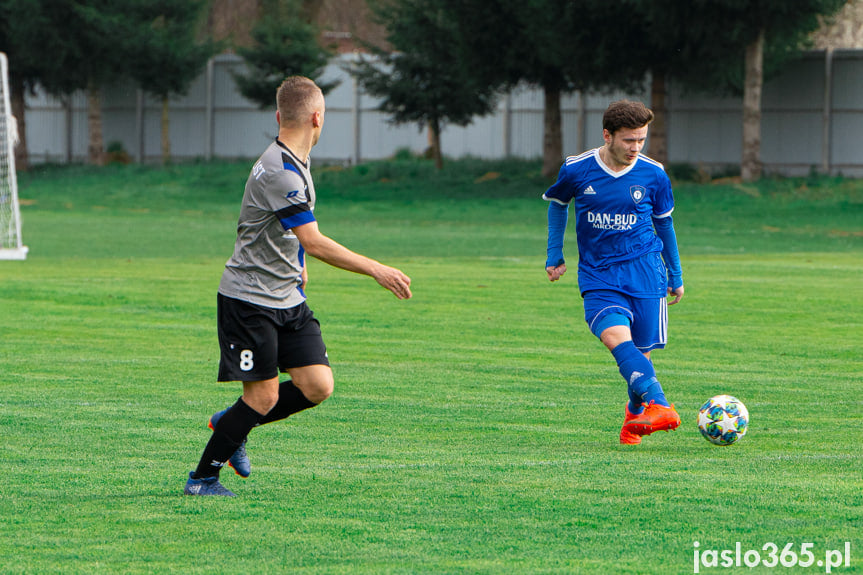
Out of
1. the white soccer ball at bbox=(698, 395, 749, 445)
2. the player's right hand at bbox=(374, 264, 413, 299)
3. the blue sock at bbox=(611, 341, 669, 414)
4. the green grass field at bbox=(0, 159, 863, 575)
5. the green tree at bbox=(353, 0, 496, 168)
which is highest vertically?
the green tree at bbox=(353, 0, 496, 168)

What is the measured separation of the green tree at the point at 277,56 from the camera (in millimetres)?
44906

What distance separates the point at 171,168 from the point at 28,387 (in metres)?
39.0

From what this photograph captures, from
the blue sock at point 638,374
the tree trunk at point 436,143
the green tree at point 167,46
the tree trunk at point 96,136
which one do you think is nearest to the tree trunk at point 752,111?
the tree trunk at point 436,143

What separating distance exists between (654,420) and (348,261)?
212 centimetres

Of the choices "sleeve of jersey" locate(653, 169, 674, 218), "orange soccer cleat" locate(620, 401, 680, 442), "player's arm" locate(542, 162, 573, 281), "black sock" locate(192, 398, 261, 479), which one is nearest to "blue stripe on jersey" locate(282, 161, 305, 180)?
"black sock" locate(192, 398, 261, 479)

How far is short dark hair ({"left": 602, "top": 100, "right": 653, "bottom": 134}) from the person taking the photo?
24.4 feet

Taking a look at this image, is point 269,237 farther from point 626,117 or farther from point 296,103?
point 626,117

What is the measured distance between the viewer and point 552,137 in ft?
133

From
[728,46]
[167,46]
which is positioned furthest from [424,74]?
[728,46]

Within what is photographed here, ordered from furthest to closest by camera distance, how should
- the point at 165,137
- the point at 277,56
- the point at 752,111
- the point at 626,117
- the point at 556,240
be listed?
the point at 165,137, the point at 277,56, the point at 752,111, the point at 556,240, the point at 626,117

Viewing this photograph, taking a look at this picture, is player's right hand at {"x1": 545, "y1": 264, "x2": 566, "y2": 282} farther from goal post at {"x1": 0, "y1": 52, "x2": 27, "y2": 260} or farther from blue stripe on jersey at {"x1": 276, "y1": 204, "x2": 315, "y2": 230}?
goal post at {"x1": 0, "y1": 52, "x2": 27, "y2": 260}

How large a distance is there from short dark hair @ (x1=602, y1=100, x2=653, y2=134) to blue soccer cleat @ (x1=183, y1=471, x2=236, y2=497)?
2.90 m

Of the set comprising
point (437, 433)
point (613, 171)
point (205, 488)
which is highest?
point (613, 171)

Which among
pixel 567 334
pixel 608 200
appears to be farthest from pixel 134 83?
pixel 608 200
